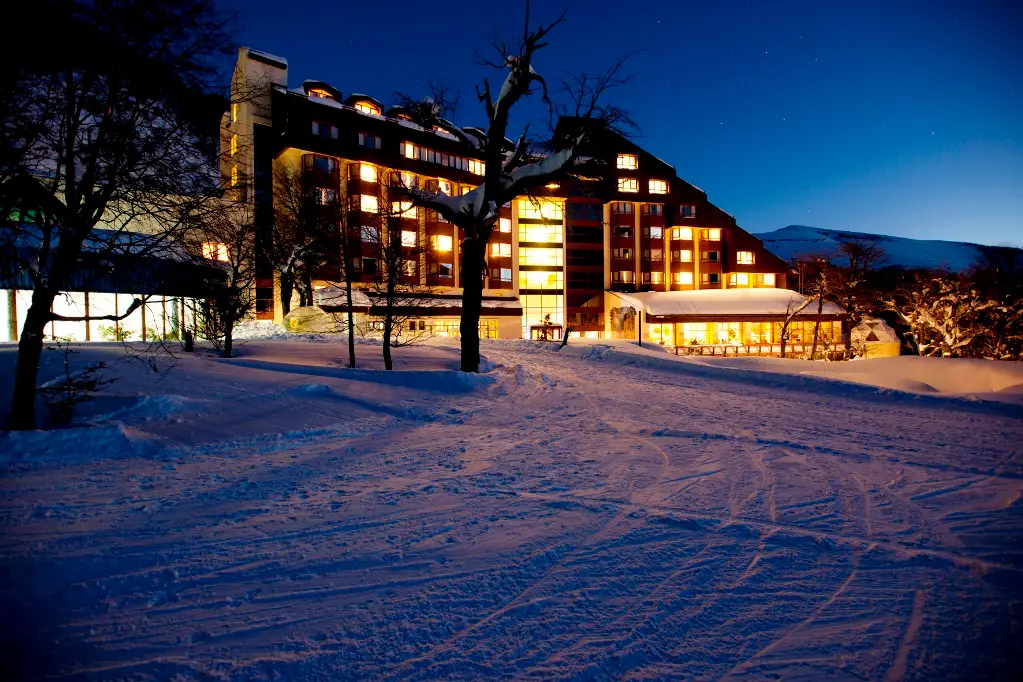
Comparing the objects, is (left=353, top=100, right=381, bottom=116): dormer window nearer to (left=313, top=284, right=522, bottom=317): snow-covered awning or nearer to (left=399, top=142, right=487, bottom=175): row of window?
(left=399, top=142, right=487, bottom=175): row of window

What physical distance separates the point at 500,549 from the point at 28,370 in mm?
7710

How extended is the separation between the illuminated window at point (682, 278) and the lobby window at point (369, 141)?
102 ft

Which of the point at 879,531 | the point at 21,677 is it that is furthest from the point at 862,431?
the point at 21,677

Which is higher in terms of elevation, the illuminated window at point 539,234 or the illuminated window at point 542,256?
the illuminated window at point 539,234

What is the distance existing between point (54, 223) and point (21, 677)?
289 inches

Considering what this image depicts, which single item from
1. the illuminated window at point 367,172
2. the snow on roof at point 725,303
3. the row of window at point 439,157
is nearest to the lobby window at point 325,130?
the illuminated window at point 367,172

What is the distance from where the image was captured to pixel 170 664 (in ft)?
8.69

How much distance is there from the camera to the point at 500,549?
3.99 metres

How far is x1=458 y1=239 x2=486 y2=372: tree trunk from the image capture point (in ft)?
49.2

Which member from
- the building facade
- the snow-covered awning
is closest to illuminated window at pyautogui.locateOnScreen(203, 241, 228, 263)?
the snow-covered awning

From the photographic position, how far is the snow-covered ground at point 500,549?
2.76m

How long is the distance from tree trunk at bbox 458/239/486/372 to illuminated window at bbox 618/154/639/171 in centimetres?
4131

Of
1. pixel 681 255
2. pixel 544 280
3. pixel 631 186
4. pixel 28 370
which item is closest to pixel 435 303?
pixel 544 280

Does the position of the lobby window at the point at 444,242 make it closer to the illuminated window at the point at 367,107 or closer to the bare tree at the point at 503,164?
the illuminated window at the point at 367,107
